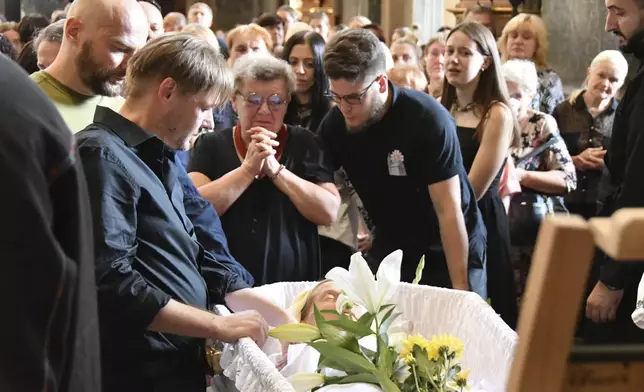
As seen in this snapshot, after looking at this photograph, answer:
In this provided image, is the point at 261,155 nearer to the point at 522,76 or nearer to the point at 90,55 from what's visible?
the point at 90,55

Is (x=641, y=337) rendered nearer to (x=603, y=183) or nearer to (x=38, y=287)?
(x=603, y=183)

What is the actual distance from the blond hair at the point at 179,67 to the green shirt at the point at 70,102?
0.69m

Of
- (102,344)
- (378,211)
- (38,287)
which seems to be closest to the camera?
(38,287)

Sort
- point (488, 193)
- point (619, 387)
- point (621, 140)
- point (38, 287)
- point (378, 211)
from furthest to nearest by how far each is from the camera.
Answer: point (488, 193) < point (378, 211) < point (621, 140) < point (38, 287) < point (619, 387)

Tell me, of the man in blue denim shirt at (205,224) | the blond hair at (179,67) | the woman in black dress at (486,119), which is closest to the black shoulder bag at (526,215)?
the woman in black dress at (486,119)

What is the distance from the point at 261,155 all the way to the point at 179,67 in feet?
2.77

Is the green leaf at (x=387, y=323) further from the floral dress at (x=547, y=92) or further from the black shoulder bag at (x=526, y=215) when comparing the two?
the floral dress at (x=547, y=92)

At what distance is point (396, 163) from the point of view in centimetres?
312

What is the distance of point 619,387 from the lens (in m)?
0.97

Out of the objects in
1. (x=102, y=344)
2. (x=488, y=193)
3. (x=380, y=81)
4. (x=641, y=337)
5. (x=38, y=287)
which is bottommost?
(x=641, y=337)

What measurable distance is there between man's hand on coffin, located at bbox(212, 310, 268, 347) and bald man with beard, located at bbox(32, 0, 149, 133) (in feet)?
3.19

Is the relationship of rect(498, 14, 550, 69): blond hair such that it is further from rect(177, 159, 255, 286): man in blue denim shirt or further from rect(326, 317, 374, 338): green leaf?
rect(326, 317, 374, 338): green leaf

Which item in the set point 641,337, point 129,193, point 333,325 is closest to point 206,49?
point 129,193

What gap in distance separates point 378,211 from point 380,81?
0.48 m
